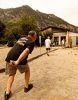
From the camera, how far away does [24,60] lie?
731 cm

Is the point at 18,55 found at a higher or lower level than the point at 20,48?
lower

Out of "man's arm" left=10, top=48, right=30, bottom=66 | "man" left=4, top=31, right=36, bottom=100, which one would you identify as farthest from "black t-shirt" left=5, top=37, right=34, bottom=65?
"man's arm" left=10, top=48, right=30, bottom=66

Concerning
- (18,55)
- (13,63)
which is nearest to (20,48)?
(18,55)

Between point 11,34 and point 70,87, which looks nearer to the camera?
point 70,87

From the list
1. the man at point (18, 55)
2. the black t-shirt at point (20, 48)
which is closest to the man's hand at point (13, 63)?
the man at point (18, 55)

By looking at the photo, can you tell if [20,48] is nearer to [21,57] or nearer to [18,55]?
[18,55]

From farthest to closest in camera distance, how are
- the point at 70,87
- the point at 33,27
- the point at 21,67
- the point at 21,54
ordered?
the point at 33,27
the point at 70,87
the point at 21,67
the point at 21,54

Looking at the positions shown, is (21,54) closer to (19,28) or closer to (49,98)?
(49,98)

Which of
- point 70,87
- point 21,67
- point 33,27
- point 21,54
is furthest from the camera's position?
point 33,27

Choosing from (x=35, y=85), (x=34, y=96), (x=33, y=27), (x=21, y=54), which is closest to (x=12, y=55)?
(x=21, y=54)

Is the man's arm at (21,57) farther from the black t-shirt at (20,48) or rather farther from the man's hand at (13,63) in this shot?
the black t-shirt at (20,48)

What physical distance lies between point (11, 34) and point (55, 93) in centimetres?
5225

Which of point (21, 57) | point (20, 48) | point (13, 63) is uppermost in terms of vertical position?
point (20, 48)

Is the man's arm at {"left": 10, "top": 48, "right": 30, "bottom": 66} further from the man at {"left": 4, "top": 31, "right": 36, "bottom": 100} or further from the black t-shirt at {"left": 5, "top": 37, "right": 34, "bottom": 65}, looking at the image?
the black t-shirt at {"left": 5, "top": 37, "right": 34, "bottom": 65}
